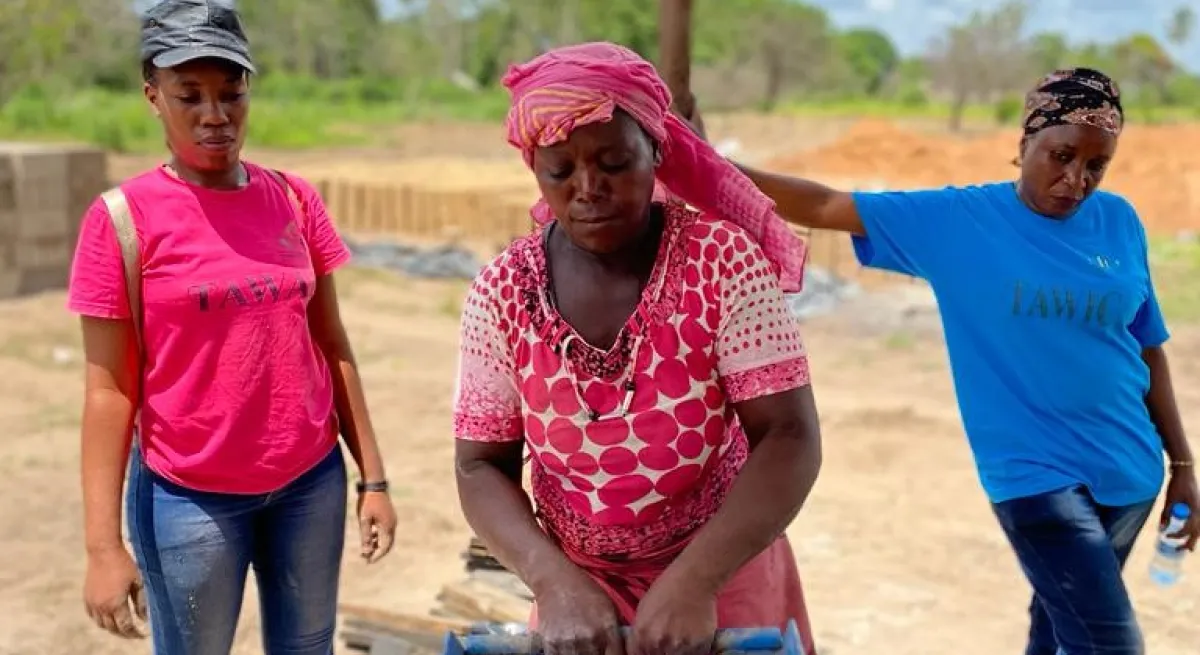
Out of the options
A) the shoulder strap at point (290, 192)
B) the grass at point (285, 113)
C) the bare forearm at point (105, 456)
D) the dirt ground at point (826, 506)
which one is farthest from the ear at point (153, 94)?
the grass at point (285, 113)

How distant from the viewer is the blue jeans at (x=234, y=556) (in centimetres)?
223

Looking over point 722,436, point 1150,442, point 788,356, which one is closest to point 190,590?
point 722,436

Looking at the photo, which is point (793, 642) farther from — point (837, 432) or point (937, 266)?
point (837, 432)

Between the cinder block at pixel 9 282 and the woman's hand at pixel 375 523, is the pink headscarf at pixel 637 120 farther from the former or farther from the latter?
the cinder block at pixel 9 282

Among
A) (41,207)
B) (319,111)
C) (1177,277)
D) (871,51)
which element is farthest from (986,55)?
(871,51)

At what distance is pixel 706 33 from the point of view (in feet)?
209

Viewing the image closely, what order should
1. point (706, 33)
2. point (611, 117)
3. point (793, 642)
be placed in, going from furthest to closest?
point (706, 33)
point (793, 642)
point (611, 117)

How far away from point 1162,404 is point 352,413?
1.76 meters

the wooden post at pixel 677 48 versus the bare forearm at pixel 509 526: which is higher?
the wooden post at pixel 677 48

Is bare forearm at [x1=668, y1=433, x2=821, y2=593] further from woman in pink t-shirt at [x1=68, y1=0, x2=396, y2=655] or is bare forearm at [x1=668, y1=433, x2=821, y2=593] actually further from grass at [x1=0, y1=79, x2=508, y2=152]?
grass at [x1=0, y1=79, x2=508, y2=152]

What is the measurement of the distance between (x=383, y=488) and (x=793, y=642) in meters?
1.12

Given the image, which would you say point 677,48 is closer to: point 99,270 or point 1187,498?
point 99,270

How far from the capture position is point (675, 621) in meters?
1.59

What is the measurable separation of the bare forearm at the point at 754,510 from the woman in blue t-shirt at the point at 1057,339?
915mm
